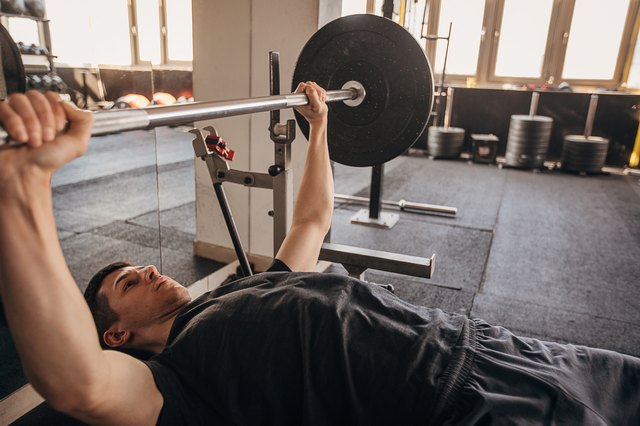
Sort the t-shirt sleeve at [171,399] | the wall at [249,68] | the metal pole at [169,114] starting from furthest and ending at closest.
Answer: the wall at [249,68], the t-shirt sleeve at [171,399], the metal pole at [169,114]

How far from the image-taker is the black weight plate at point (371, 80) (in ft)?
5.05

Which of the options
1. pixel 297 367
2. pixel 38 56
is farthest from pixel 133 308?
pixel 38 56

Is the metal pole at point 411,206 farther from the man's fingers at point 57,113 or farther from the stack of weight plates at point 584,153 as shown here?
the man's fingers at point 57,113

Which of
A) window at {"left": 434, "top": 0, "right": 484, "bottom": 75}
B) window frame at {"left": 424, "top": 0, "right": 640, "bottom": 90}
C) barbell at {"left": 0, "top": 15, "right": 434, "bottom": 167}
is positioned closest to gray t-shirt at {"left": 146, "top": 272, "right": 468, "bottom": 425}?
barbell at {"left": 0, "top": 15, "right": 434, "bottom": 167}

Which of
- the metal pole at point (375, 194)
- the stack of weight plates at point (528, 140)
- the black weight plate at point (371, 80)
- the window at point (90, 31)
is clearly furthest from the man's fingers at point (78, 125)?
the stack of weight plates at point (528, 140)

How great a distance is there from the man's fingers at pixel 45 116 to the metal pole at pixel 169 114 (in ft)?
0.11

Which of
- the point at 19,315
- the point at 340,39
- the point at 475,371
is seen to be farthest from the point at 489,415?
the point at 340,39

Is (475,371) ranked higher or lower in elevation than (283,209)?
lower

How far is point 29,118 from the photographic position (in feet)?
1.71

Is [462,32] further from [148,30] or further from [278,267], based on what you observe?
[278,267]

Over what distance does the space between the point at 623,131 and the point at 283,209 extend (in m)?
5.53

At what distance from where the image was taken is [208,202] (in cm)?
260

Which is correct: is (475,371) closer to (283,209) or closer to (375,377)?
(375,377)

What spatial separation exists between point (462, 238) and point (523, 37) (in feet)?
13.9
